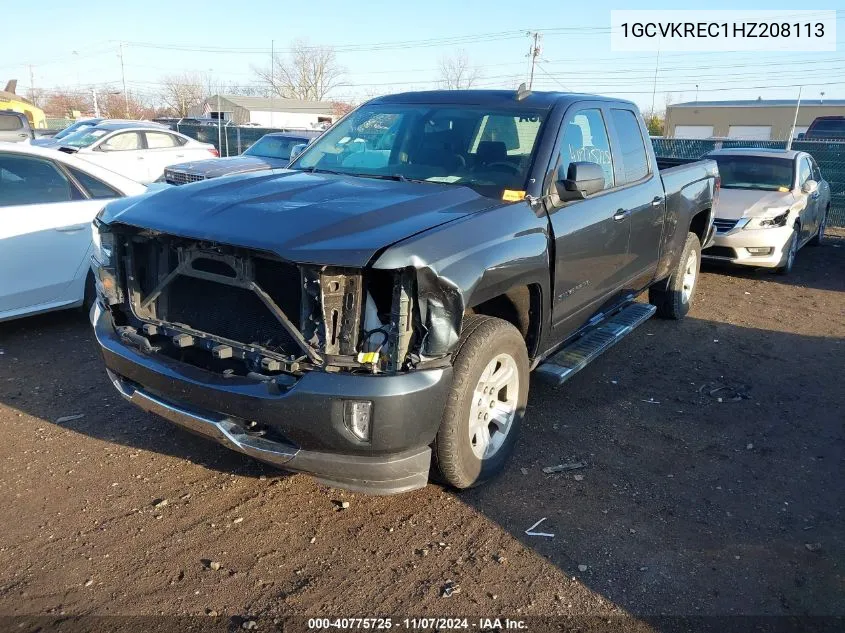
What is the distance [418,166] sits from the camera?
14.0 feet

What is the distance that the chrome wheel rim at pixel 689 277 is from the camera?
→ 6762 mm

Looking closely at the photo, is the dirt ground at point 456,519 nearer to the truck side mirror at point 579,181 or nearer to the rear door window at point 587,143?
the truck side mirror at point 579,181

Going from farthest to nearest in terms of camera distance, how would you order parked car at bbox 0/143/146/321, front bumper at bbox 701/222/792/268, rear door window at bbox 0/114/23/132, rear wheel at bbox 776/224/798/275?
rear door window at bbox 0/114/23/132 → rear wheel at bbox 776/224/798/275 → front bumper at bbox 701/222/792/268 → parked car at bbox 0/143/146/321

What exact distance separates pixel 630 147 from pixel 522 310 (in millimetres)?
2159

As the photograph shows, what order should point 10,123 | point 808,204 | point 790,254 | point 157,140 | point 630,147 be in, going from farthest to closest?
point 157,140
point 10,123
point 808,204
point 790,254
point 630,147

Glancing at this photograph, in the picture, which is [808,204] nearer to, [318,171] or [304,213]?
[318,171]

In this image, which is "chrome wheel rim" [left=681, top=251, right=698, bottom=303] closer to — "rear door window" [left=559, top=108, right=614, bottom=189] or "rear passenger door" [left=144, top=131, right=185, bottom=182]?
"rear door window" [left=559, top=108, right=614, bottom=189]

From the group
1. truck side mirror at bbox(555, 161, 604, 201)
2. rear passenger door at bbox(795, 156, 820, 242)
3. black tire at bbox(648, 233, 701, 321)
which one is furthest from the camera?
rear passenger door at bbox(795, 156, 820, 242)

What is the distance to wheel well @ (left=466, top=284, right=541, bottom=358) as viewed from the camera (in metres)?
3.63

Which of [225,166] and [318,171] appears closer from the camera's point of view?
[318,171]

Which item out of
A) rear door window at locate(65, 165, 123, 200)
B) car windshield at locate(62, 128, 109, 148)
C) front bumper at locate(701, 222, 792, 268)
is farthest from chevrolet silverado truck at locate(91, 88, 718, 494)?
car windshield at locate(62, 128, 109, 148)

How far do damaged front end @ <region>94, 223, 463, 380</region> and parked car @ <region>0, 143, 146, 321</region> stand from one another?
2.11m

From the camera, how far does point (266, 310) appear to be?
126 inches

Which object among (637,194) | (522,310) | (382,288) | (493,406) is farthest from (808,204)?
(382,288)
